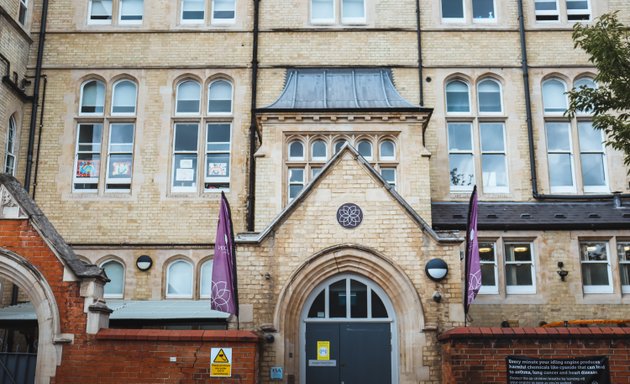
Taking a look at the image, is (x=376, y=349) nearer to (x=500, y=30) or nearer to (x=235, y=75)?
(x=235, y=75)

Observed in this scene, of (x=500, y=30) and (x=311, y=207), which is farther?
(x=500, y=30)

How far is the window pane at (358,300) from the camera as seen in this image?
44.4 feet

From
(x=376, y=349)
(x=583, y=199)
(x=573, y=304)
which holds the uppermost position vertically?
(x=583, y=199)

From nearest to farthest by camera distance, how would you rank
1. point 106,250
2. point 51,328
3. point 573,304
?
point 51,328, point 573,304, point 106,250

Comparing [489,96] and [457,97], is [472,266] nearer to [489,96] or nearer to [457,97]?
[457,97]

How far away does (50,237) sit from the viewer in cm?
1217

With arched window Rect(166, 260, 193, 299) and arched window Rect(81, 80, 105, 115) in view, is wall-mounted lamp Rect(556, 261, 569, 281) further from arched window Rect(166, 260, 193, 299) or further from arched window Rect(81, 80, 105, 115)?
arched window Rect(81, 80, 105, 115)

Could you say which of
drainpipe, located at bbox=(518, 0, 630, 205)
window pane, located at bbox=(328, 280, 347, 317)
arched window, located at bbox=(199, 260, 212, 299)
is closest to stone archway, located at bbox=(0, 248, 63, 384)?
window pane, located at bbox=(328, 280, 347, 317)

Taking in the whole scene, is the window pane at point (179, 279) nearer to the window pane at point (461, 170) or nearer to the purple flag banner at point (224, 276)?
the purple flag banner at point (224, 276)

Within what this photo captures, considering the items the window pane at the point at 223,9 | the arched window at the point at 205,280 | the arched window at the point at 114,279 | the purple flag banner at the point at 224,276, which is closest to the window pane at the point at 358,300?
the purple flag banner at the point at 224,276

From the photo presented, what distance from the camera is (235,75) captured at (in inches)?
758

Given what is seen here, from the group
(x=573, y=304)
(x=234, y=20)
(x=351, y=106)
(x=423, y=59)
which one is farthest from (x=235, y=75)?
(x=573, y=304)

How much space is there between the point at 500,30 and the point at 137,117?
36.1 feet

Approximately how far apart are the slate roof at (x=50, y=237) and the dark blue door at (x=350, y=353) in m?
4.35
